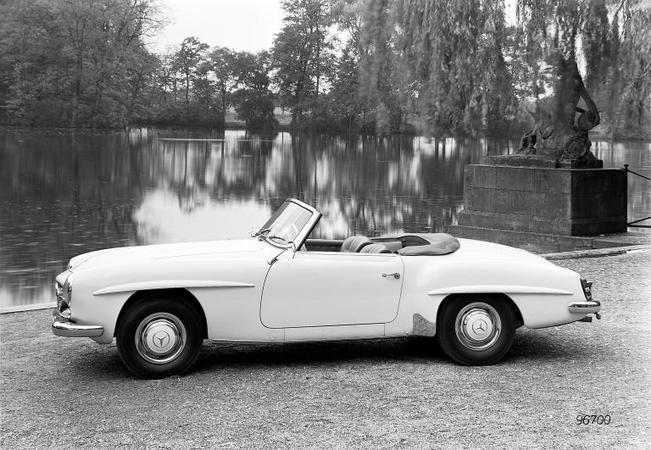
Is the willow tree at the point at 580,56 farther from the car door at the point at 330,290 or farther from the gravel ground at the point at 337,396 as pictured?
the car door at the point at 330,290

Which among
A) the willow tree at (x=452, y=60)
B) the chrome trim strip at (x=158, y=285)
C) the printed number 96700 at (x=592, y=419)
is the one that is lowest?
the printed number 96700 at (x=592, y=419)

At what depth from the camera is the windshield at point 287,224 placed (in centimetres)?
695

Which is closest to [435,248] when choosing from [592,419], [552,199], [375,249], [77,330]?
[375,249]

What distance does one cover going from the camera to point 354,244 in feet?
24.2

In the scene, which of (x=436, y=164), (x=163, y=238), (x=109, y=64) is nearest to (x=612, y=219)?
(x=163, y=238)

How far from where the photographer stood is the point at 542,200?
1784cm

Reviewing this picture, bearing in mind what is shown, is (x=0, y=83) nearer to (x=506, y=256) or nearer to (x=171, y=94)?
(x=171, y=94)

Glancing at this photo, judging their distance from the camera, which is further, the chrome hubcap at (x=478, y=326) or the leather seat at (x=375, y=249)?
the leather seat at (x=375, y=249)

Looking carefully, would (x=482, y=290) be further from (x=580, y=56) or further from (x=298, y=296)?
(x=580, y=56)

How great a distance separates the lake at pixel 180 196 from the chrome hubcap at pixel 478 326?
887 centimetres

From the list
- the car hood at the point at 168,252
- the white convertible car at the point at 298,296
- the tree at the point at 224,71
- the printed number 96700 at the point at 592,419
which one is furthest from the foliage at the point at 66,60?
the printed number 96700 at the point at 592,419

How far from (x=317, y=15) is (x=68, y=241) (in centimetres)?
7259

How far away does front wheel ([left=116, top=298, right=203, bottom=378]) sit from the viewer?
21.0ft

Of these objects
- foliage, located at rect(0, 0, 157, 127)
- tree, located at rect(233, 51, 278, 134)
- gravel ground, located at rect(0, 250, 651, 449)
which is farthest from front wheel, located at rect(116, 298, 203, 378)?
tree, located at rect(233, 51, 278, 134)
